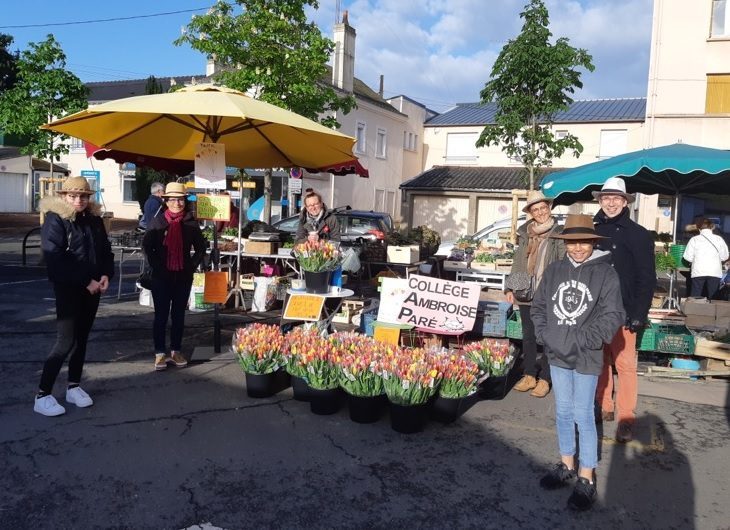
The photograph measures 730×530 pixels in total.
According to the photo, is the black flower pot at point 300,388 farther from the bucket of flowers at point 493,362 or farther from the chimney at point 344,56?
the chimney at point 344,56

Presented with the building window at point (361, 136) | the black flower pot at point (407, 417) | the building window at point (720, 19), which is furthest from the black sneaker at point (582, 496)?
the building window at point (361, 136)

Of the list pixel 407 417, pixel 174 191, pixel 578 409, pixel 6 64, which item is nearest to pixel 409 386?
pixel 407 417

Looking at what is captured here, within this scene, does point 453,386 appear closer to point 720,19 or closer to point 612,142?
point 720,19

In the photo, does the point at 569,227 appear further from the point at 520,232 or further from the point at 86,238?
the point at 86,238

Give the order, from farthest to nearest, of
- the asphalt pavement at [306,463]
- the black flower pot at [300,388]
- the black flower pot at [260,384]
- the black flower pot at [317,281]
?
the black flower pot at [317,281] < the black flower pot at [260,384] < the black flower pot at [300,388] < the asphalt pavement at [306,463]

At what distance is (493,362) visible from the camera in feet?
17.9

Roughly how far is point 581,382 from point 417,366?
1.31 meters

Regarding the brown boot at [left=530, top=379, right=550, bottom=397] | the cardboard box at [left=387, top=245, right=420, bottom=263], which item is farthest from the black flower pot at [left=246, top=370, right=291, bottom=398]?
the cardboard box at [left=387, top=245, right=420, bottom=263]

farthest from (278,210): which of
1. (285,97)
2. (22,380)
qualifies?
(22,380)

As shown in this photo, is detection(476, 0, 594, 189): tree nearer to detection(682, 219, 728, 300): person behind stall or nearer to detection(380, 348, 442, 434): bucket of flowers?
detection(682, 219, 728, 300): person behind stall

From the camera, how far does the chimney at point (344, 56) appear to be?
2825 centimetres

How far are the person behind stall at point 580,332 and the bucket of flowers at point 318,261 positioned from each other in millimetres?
2845

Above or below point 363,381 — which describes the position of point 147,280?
above

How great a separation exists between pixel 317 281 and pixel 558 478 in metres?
3.21
